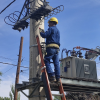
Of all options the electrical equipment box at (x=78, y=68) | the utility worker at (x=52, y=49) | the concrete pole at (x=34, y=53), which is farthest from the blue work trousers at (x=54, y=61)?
the electrical equipment box at (x=78, y=68)

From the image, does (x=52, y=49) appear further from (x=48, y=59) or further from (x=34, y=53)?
(x=34, y=53)

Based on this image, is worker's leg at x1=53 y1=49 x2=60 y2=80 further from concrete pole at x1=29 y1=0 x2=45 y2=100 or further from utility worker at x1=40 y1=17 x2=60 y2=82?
concrete pole at x1=29 y1=0 x2=45 y2=100

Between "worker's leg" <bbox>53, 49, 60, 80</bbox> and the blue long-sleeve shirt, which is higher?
the blue long-sleeve shirt

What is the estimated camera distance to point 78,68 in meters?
19.4

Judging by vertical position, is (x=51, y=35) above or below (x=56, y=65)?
above

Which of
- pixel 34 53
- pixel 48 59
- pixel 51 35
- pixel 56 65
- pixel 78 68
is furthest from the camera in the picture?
pixel 78 68

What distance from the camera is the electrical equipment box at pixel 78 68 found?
19.2 meters

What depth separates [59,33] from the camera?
44.5 ft

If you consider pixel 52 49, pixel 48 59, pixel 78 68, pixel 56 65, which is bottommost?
pixel 56 65

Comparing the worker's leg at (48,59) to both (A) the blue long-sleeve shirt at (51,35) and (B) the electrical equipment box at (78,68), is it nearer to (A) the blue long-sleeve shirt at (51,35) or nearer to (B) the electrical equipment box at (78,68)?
(A) the blue long-sleeve shirt at (51,35)

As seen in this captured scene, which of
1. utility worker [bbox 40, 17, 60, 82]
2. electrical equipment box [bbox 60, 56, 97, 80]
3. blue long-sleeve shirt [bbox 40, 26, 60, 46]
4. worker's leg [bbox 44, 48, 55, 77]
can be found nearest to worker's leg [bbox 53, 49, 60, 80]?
utility worker [bbox 40, 17, 60, 82]

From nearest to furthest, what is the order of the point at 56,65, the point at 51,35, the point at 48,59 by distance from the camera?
the point at 48,59
the point at 56,65
the point at 51,35

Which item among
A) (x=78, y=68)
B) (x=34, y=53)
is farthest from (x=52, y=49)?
(x=78, y=68)

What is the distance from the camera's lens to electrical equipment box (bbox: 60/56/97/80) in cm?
1920
